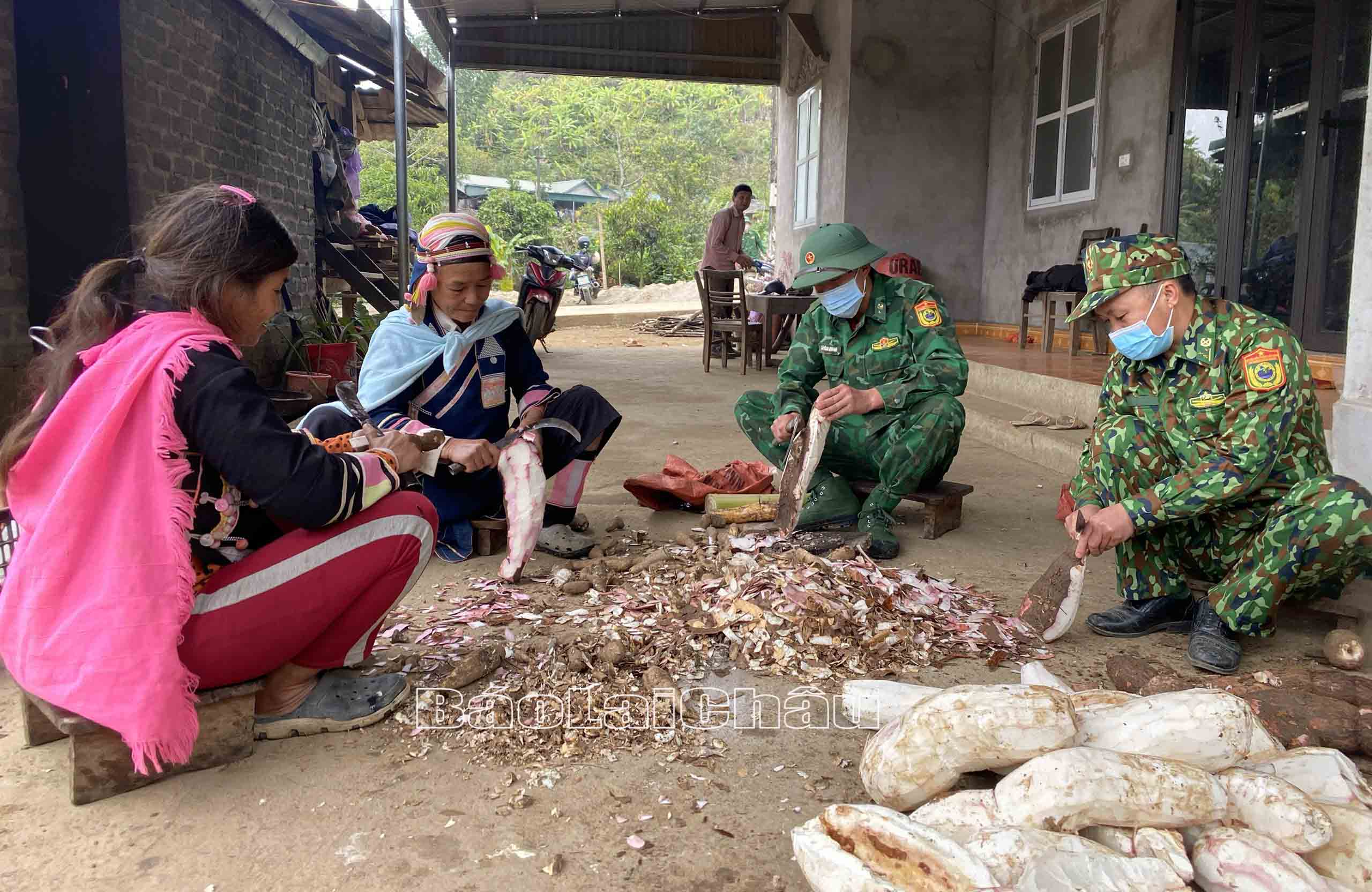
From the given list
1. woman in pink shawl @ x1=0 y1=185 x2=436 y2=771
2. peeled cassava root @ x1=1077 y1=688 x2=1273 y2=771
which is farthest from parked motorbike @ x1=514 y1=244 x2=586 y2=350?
peeled cassava root @ x1=1077 y1=688 x2=1273 y2=771

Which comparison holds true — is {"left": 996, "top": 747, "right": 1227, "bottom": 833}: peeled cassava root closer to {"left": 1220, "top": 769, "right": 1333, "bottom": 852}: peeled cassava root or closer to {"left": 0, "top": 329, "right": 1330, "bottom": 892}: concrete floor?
{"left": 1220, "top": 769, "right": 1333, "bottom": 852}: peeled cassava root

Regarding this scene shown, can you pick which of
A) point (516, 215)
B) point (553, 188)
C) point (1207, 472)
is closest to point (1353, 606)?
point (1207, 472)

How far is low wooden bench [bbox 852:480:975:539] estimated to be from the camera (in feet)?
12.5

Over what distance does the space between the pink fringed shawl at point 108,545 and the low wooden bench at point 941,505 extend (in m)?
2.72

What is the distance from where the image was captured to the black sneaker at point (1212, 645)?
2.55m

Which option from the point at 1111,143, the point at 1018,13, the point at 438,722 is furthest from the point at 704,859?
the point at 1018,13

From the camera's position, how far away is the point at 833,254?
3.72m

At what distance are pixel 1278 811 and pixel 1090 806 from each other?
304 millimetres

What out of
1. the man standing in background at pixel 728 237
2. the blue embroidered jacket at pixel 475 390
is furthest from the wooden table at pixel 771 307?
the blue embroidered jacket at pixel 475 390

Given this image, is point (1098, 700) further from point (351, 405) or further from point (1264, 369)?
point (351, 405)

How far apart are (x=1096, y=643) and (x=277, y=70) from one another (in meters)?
8.58

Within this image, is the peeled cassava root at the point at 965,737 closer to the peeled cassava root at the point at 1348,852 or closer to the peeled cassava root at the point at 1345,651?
the peeled cassava root at the point at 1348,852

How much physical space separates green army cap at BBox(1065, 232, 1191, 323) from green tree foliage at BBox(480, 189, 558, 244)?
23048mm

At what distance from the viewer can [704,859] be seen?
1756 mm
